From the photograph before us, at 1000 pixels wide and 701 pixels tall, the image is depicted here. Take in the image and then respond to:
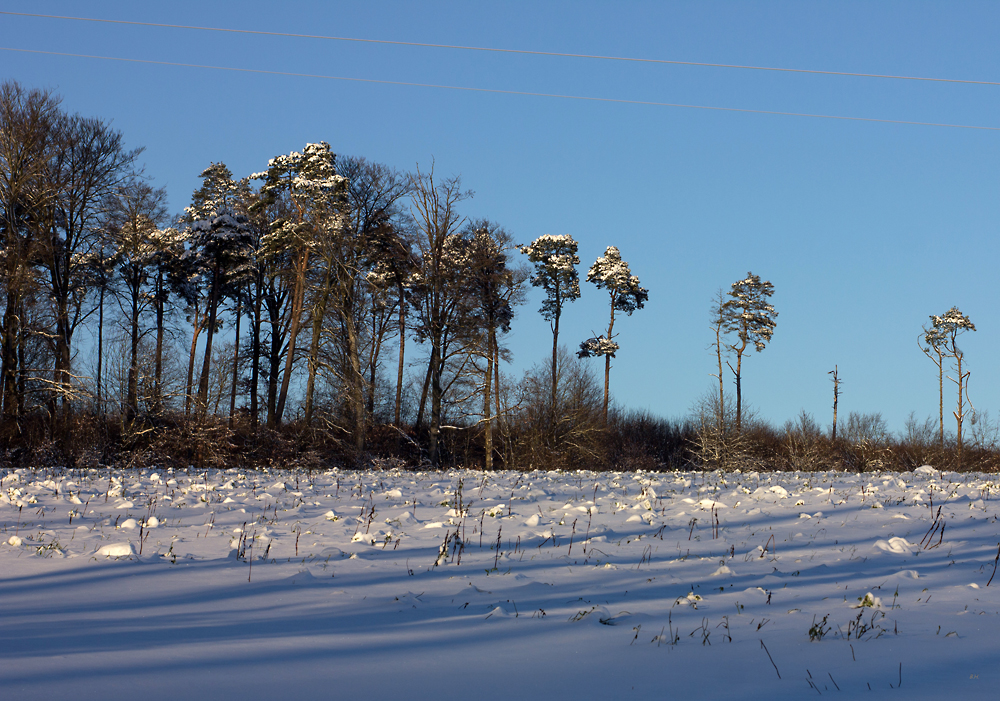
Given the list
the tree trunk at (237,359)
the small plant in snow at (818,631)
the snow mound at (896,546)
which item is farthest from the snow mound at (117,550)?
the tree trunk at (237,359)

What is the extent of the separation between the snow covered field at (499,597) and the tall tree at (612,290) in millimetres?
34455

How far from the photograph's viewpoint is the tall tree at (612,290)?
45244mm

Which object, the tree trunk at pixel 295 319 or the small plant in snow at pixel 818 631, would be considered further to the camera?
the tree trunk at pixel 295 319

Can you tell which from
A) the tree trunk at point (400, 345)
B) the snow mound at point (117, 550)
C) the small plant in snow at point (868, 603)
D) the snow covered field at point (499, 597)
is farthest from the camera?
the tree trunk at point (400, 345)

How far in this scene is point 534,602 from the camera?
214 inches

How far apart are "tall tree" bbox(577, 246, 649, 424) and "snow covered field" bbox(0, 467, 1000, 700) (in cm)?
3446

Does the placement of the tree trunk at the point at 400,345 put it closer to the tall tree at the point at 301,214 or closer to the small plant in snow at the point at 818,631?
the tall tree at the point at 301,214

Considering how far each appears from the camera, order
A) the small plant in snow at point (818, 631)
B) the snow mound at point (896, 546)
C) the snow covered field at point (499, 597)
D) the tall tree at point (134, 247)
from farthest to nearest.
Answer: the tall tree at point (134, 247) → the snow mound at point (896, 546) → the small plant in snow at point (818, 631) → the snow covered field at point (499, 597)

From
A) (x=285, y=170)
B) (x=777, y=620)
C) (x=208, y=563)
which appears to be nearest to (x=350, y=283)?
(x=285, y=170)

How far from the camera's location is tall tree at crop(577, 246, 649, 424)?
4524cm

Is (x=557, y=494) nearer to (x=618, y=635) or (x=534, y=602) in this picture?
(x=534, y=602)

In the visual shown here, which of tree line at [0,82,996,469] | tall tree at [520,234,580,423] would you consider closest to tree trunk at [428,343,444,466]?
tree line at [0,82,996,469]

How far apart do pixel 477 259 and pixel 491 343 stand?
11.9 ft

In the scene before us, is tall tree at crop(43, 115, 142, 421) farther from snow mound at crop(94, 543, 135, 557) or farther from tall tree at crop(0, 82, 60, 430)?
snow mound at crop(94, 543, 135, 557)
